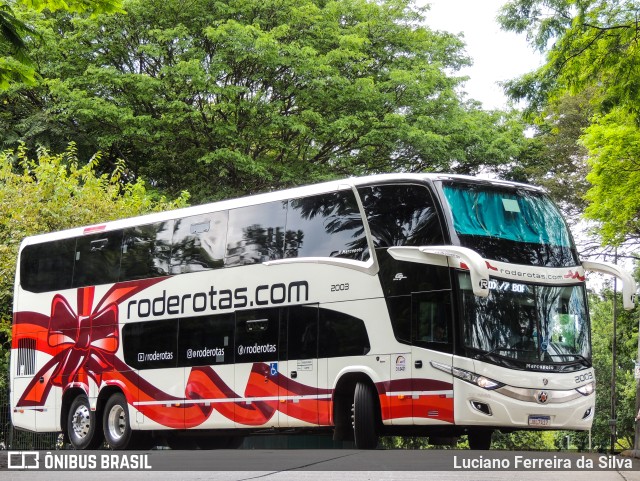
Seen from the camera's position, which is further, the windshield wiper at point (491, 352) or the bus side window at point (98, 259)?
the bus side window at point (98, 259)

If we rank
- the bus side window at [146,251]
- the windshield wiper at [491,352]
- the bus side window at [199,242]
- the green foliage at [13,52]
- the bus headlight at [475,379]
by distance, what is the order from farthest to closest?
the bus side window at [146,251], the bus side window at [199,242], the windshield wiper at [491,352], the bus headlight at [475,379], the green foliage at [13,52]

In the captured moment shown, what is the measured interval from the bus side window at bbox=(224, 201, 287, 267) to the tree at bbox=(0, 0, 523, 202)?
41.6 ft

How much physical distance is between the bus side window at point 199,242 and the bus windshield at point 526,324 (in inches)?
216

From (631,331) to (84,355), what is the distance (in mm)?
24697

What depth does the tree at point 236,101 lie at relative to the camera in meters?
32.2

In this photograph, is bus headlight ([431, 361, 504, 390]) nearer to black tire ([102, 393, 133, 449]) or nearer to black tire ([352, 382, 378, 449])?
black tire ([352, 382, 378, 449])

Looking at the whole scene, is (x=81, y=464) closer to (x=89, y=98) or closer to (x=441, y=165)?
(x=89, y=98)

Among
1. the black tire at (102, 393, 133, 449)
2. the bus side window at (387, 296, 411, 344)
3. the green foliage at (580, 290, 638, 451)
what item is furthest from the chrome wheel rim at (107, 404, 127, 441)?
the green foliage at (580, 290, 638, 451)

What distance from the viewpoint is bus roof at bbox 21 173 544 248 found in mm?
16734

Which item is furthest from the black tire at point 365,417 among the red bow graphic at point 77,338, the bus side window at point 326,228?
the red bow graphic at point 77,338

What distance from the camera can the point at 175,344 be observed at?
65.5 feet

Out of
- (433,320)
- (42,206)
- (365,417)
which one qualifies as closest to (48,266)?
(42,206)

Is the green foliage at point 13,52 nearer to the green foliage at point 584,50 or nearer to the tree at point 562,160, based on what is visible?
the green foliage at point 584,50

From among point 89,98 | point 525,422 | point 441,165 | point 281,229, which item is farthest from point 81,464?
point 441,165
